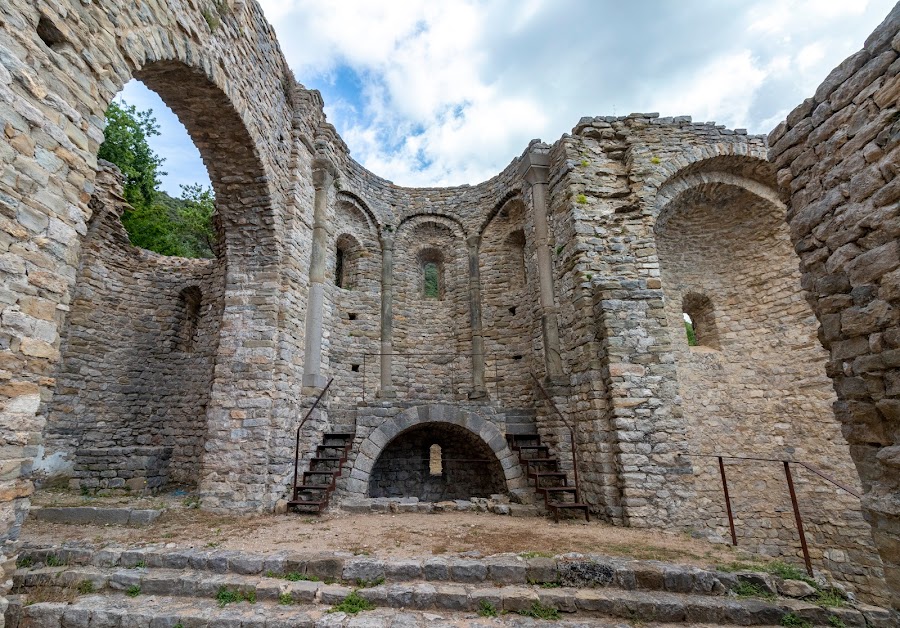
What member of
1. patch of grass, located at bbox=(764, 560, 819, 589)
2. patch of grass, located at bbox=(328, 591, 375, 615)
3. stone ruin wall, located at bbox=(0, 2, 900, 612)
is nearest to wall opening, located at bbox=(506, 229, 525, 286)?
stone ruin wall, located at bbox=(0, 2, 900, 612)

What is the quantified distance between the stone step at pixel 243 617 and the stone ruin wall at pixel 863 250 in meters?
2.09

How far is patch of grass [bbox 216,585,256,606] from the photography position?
157 inches

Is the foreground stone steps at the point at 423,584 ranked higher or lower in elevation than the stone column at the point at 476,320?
lower

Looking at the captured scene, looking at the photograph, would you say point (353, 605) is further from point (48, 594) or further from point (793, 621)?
point (793, 621)

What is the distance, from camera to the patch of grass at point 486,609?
12.4 feet

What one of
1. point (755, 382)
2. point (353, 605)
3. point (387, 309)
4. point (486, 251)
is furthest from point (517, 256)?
point (353, 605)

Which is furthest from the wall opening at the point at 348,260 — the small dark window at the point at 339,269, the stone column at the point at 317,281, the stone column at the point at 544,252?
the stone column at the point at 544,252

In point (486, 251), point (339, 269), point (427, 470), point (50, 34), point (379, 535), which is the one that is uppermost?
point (486, 251)

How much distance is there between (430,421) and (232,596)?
494 centimetres

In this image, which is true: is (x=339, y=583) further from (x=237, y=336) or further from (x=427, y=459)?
(x=427, y=459)

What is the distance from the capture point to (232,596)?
4043 mm

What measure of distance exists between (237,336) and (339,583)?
4.71 m

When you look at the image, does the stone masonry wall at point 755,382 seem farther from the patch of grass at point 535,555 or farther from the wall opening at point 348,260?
the wall opening at point 348,260

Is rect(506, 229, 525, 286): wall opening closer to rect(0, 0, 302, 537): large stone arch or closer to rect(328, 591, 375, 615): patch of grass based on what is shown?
rect(0, 0, 302, 537): large stone arch
